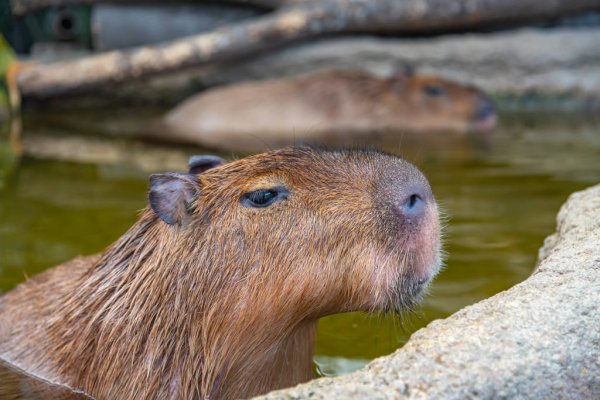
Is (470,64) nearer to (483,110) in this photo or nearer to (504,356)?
(483,110)

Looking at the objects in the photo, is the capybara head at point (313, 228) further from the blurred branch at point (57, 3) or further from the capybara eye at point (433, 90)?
the blurred branch at point (57, 3)

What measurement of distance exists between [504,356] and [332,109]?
711cm

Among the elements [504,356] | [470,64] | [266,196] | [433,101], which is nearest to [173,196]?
[266,196]

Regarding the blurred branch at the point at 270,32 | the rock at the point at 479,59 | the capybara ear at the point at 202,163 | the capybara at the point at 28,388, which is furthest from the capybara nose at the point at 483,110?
the capybara at the point at 28,388

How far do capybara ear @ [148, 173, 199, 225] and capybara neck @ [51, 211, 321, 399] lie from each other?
0.17 ft

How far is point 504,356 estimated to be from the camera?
2.04 m

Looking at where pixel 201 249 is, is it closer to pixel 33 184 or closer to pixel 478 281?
pixel 478 281

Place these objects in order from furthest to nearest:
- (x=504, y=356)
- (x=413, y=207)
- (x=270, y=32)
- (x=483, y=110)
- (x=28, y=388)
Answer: (x=270, y=32) < (x=483, y=110) < (x=28, y=388) < (x=413, y=207) < (x=504, y=356)

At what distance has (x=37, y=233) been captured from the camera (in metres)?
4.95

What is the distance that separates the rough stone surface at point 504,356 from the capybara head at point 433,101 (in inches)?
264

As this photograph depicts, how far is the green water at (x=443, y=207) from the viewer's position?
3.84 metres

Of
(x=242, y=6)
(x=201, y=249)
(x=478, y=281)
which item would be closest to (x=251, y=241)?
(x=201, y=249)

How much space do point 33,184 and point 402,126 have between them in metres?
4.05

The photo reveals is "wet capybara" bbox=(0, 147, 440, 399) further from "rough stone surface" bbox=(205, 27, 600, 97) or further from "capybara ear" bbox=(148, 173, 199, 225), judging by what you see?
"rough stone surface" bbox=(205, 27, 600, 97)
